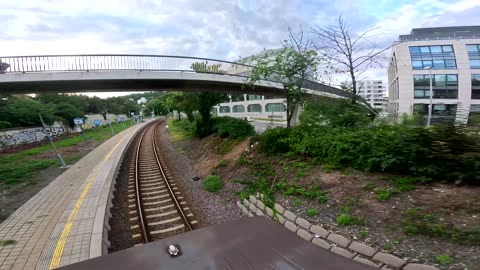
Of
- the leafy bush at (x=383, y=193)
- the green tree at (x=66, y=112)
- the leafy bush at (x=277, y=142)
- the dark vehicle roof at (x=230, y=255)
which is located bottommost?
the leafy bush at (x=383, y=193)

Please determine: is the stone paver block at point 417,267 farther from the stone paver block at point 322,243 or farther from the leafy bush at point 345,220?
the leafy bush at point 345,220

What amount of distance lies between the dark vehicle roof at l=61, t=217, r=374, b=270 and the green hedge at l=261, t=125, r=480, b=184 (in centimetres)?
432

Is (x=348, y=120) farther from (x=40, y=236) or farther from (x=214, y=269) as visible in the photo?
(x=40, y=236)

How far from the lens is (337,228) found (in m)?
5.45

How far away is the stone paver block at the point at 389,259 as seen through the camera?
13.4 ft

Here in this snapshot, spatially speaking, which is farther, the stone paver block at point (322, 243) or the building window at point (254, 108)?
the building window at point (254, 108)

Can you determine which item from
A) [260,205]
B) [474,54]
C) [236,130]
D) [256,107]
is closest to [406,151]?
[260,205]

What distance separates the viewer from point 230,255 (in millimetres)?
3223

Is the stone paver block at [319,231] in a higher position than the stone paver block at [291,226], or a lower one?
higher

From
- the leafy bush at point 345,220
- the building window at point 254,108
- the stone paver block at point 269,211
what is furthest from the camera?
the building window at point 254,108

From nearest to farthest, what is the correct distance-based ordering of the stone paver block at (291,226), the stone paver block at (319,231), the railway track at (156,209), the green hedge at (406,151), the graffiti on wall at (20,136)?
1. the stone paver block at (319,231)
2. the green hedge at (406,151)
3. the stone paver block at (291,226)
4. the railway track at (156,209)
5. the graffiti on wall at (20,136)

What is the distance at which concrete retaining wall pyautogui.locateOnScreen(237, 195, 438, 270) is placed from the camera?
164 inches

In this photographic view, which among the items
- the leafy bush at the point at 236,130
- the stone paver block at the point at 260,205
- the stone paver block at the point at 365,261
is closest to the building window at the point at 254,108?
the leafy bush at the point at 236,130

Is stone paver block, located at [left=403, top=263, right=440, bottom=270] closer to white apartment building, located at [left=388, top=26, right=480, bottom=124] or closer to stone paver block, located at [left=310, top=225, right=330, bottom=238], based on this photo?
stone paver block, located at [left=310, top=225, right=330, bottom=238]
